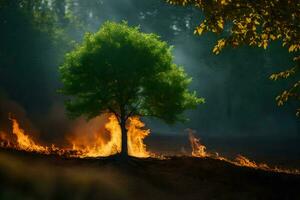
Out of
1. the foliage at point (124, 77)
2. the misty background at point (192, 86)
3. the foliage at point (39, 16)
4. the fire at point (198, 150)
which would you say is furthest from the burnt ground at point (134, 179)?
the foliage at point (39, 16)

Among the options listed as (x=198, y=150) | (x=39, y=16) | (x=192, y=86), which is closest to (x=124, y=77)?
(x=198, y=150)

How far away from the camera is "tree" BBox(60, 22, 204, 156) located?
71.0 feet

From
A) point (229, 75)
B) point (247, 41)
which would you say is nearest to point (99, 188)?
point (247, 41)

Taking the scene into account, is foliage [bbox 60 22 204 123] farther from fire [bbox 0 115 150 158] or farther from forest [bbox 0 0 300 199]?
fire [bbox 0 115 150 158]

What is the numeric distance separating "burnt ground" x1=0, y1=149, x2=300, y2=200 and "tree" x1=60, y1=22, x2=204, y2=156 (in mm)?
2433

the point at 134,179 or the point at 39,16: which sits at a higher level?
→ the point at 39,16

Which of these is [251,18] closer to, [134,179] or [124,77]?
[134,179]

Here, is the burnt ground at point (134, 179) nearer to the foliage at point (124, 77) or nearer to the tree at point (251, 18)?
the foliage at point (124, 77)

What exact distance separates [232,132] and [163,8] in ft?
75.0

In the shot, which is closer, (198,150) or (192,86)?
(198,150)

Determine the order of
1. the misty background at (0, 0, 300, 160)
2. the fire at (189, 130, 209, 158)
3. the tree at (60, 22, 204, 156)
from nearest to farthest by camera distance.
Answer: the tree at (60, 22, 204, 156) < the fire at (189, 130, 209, 158) < the misty background at (0, 0, 300, 160)

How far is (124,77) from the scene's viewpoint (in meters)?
21.7

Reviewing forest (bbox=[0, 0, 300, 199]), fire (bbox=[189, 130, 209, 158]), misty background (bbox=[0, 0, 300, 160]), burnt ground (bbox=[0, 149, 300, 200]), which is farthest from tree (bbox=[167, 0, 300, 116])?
misty background (bbox=[0, 0, 300, 160])

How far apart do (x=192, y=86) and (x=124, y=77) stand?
5555cm
